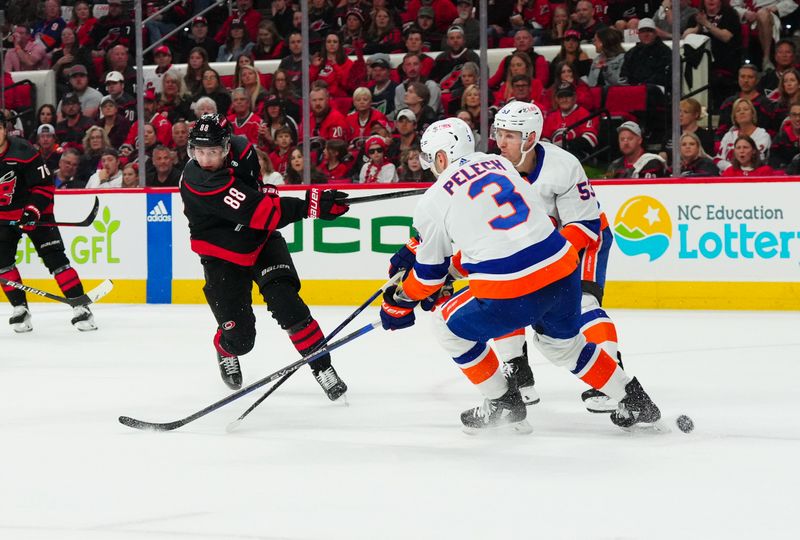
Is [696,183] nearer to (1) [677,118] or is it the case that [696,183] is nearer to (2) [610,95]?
(1) [677,118]

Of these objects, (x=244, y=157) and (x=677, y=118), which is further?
(x=677, y=118)

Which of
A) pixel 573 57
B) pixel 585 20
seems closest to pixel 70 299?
pixel 573 57

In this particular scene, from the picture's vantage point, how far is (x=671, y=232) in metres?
6.73

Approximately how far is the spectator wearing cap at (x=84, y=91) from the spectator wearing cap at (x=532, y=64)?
127 inches

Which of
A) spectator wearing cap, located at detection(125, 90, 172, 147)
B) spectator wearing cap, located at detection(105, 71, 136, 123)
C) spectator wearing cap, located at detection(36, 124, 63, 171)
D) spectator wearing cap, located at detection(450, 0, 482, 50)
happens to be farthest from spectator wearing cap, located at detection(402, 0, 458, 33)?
spectator wearing cap, located at detection(36, 124, 63, 171)

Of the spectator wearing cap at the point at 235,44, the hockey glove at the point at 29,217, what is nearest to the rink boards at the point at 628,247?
the hockey glove at the point at 29,217

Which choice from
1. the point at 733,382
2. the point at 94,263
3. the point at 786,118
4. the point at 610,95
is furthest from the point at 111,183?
the point at 733,382

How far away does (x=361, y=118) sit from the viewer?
784cm

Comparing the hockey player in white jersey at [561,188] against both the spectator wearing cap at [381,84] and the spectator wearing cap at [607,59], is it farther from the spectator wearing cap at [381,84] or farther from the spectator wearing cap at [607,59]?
the spectator wearing cap at [381,84]

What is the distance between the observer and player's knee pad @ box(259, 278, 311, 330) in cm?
406

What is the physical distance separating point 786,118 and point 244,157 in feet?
12.8

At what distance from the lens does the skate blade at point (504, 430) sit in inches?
135

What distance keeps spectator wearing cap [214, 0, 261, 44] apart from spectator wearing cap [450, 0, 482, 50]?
1756 mm

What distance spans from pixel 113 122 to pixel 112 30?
100 cm
